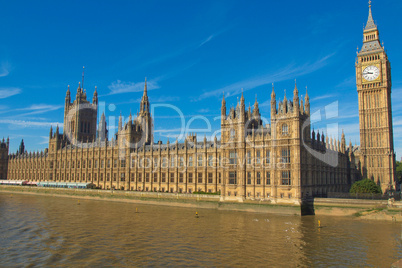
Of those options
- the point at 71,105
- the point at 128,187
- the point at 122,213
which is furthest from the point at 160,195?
the point at 71,105

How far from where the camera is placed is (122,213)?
70.3 meters

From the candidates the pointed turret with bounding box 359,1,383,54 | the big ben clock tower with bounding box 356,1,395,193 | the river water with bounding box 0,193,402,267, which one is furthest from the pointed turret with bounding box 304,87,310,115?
the pointed turret with bounding box 359,1,383,54

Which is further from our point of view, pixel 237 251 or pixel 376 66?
pixel 376 66

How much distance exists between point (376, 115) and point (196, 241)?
88.3 metres

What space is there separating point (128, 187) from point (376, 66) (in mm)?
92217

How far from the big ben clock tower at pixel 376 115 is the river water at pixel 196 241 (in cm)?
5217

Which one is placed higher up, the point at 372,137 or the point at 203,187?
the point at 372,137

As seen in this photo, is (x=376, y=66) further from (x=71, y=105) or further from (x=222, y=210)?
(x=71, y=105)

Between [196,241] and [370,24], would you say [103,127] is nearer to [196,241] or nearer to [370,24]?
[370,24]

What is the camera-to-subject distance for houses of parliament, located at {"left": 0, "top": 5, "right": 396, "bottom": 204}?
69625mm

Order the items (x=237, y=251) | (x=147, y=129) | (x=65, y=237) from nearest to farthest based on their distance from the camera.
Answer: (x=237, y=251), (x=65, y=237), (x=147, y=129)

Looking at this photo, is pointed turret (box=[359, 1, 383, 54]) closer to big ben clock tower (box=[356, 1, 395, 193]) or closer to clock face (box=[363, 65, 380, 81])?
big ben clock tower (box=[356, 1, 395, 193])

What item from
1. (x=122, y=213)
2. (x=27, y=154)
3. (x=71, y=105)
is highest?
(x=71, y=105)

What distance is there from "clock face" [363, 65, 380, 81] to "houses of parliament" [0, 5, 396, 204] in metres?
0.06
